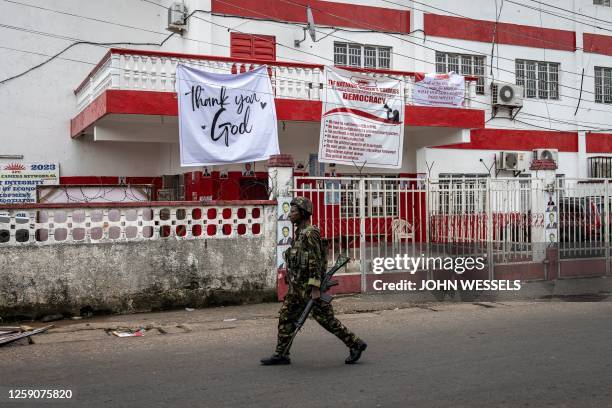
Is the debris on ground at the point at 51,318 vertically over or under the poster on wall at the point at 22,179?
under

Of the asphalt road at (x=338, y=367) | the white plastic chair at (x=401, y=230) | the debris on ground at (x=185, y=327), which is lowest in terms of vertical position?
the debris on ground at (x=185, y=327)

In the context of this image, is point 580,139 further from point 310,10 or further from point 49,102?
point 49,102

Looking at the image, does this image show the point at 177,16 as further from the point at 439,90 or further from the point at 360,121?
the point at 439,90

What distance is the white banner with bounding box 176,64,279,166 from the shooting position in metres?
12.4

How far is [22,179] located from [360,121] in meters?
7.88

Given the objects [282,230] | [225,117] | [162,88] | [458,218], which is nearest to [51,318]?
[282,230]

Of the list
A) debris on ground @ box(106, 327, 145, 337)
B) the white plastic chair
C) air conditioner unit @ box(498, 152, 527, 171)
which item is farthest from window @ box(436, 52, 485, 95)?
debris on ground @ box(106, 327, 145, 337)

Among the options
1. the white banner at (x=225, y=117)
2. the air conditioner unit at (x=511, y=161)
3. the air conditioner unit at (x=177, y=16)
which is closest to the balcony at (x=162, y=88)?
the white banner at (x=225, y=117)

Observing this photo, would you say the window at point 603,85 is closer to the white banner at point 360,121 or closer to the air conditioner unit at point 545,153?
the air conditioner unit at point 545,153

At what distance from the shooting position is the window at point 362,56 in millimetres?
17266

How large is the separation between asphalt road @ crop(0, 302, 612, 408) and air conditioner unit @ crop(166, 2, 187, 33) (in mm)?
9305

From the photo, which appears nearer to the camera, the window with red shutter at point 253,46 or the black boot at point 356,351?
the black boot at point 356,351

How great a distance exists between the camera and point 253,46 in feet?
52.6

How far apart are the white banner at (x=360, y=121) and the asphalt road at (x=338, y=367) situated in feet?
20.0
